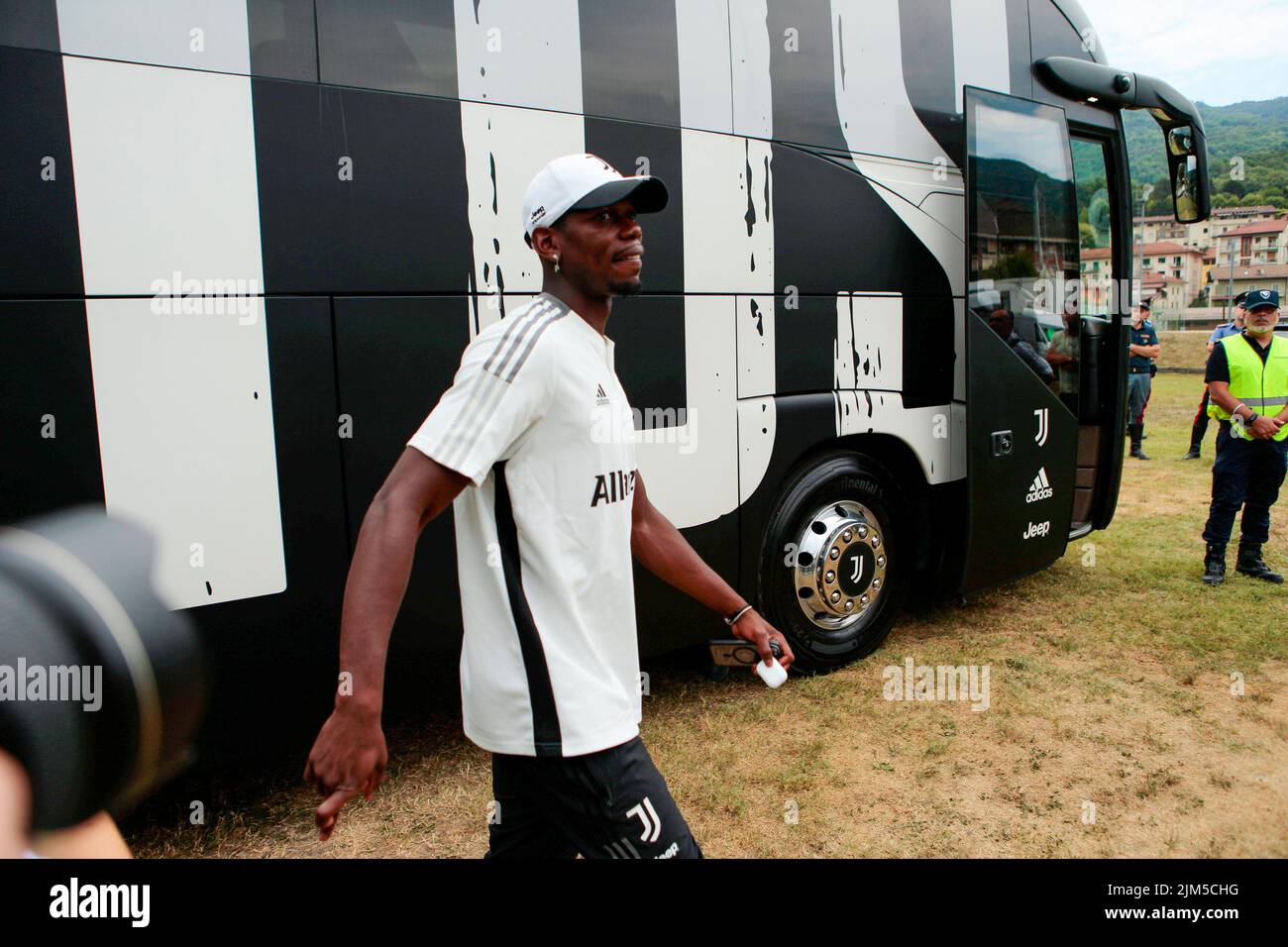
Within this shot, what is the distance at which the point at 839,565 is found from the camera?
4.37 meters

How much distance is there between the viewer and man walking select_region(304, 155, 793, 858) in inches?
61.4

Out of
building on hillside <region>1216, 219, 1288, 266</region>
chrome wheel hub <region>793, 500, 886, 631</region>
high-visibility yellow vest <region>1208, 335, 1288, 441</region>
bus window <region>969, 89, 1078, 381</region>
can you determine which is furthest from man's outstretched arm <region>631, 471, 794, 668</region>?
building on hillside <region>1216, 219, 1288, 266</region>

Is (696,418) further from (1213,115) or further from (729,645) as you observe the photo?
(1213,115)

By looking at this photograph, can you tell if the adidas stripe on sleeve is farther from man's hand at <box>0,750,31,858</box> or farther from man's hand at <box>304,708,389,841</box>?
man's hand at <box>0,750,31,858</box>

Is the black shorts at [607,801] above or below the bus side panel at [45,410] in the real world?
below

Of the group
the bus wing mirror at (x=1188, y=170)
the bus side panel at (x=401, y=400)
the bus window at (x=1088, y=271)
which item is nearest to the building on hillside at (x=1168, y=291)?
the bus wing mirror at (x=1188, y=170)

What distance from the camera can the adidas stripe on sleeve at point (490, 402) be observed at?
1570mm

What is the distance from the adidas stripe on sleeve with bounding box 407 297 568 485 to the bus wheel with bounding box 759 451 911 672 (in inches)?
103

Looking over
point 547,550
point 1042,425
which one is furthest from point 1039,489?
point 547,550

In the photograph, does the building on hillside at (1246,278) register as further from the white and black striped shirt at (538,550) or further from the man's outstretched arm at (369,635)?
the man's outstretched arm at (369,635)

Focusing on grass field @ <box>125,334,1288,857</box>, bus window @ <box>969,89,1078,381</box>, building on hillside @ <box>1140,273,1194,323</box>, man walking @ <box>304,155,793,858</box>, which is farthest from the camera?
building on hillside @ <box>1140,273,1194,323</box>

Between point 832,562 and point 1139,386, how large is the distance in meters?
7.86

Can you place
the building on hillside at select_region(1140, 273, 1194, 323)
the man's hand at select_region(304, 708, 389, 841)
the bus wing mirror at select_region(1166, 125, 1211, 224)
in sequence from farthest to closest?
the building on hillside at select_region(1140, 273, 1194, 323) → the bus wing mirror at select_region(1166, 125, 1211, 224) → the man's hand at select_region(304, 708, 389, 841)

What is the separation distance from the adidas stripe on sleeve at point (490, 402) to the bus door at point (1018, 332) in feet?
11.2
